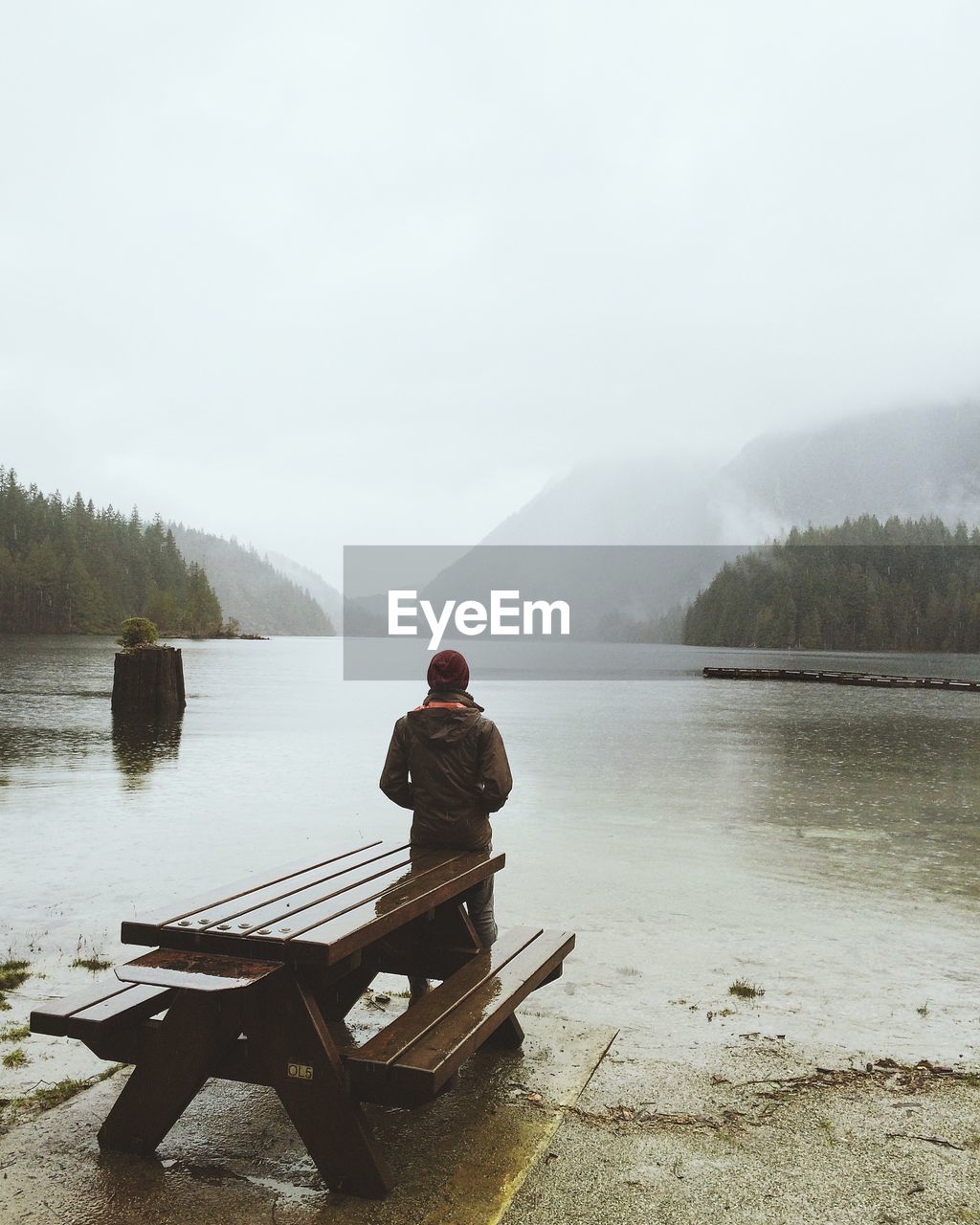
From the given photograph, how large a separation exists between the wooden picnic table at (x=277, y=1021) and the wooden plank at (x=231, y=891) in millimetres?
16

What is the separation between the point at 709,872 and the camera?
33.4 ft

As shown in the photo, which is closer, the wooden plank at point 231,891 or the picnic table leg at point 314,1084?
the picnic table leg at point 314,1084

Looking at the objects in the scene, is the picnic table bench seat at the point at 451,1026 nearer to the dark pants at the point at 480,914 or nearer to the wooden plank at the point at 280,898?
the dark pants at the point at 480,914

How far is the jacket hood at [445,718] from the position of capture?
5457 mm

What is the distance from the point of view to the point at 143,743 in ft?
70.9

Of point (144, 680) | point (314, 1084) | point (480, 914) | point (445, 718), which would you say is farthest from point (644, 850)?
point (144, 680)

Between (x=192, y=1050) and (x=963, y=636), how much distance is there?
203m

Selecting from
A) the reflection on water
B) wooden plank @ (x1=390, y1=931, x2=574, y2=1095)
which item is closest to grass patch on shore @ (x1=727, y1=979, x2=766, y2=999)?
wooden plank @ (x1=390, y1=931, x2=574, y2=1095)

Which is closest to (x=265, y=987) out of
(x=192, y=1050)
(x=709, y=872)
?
(x=192, y=1050)

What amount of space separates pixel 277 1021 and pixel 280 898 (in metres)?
0.65

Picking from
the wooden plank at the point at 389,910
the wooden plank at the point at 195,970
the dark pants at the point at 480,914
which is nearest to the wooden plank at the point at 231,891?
the wooden plank at the point at 195,970

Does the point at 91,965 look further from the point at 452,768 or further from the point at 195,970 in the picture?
the point at 195,970

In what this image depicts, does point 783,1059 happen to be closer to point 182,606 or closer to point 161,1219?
point 161,1219

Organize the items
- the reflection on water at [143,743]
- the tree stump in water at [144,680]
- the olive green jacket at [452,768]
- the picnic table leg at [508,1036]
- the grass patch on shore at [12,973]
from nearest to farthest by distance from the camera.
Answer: the picnic table leg at [508,1036] → the olive green jacket at [452,768] → the grass patch on shore at [12,973] → the reflection on water at [143,743] → the tree stump in water at [144,680]
